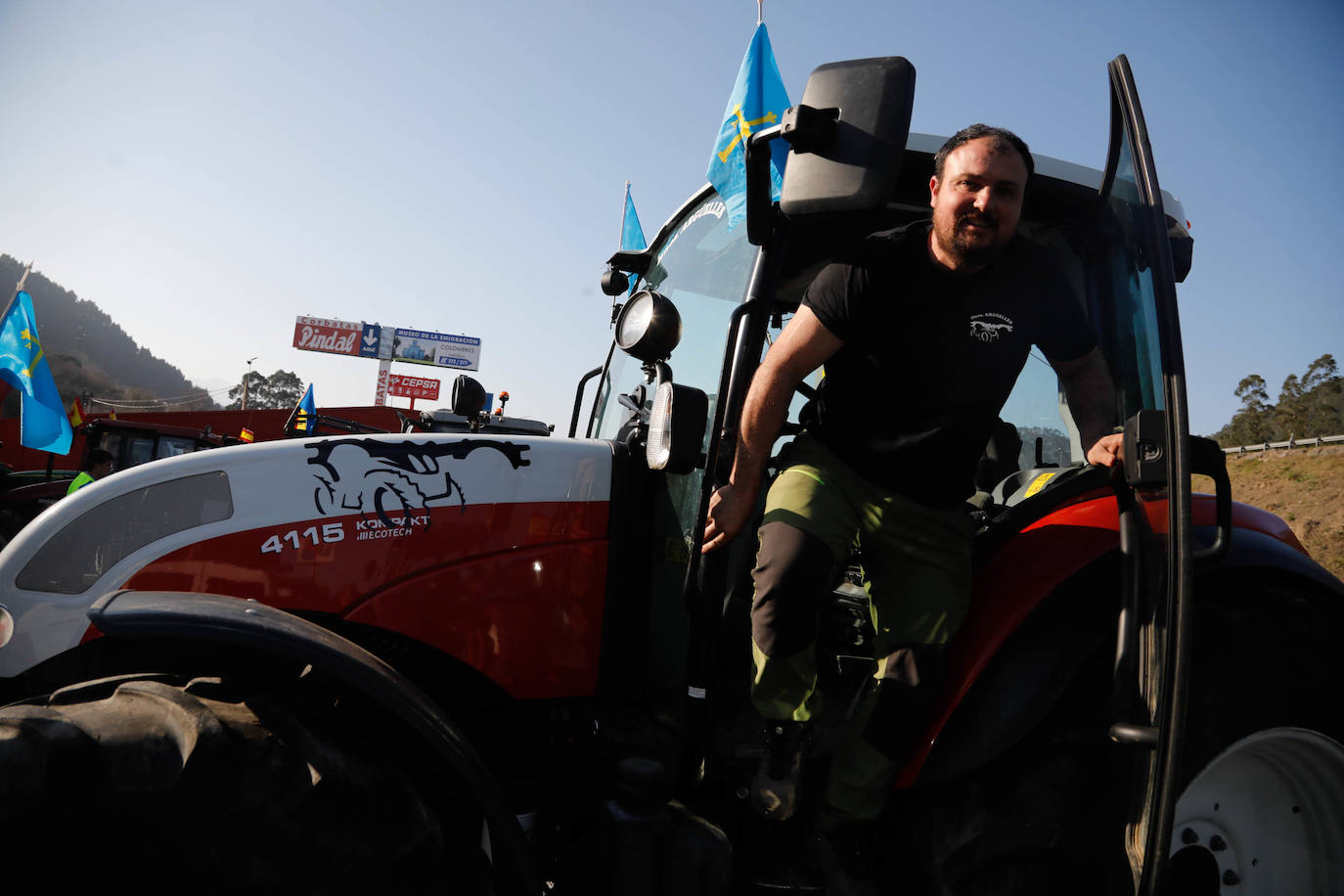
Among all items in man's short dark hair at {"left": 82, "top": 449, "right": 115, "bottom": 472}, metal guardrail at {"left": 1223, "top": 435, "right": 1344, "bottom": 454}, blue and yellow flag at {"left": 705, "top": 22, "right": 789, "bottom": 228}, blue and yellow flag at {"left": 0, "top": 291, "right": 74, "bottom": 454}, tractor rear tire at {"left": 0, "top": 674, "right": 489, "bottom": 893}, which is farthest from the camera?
metal guardrail at {"left": 1223, "top": 435, "right": 1344, "bottom": 454}

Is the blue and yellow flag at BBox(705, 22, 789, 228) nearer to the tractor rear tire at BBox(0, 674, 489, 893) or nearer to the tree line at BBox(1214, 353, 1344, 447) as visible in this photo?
the tractor rear tire at BBox(0, 674, 489, 893)

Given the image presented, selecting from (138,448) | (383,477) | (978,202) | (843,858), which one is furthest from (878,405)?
(138,448)

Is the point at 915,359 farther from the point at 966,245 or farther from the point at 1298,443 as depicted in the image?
the point at 1298,443

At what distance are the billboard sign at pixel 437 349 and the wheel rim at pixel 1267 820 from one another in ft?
162

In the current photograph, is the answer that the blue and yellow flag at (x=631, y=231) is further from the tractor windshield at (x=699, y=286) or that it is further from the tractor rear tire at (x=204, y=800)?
the tractor rear tire at (x=204, y=800)

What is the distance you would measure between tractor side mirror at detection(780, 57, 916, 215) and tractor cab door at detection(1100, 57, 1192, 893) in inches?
22.3

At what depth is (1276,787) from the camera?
6.73 feet

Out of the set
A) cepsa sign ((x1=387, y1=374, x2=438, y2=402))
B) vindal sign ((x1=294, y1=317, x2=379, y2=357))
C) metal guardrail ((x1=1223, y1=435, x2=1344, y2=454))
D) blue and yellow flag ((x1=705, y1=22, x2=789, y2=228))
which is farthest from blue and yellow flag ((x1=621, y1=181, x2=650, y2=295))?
vindal sign ((x1=294, y1=317, x2=379, y2=357))

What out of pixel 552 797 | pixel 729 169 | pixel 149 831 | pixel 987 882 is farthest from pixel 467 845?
pixel 729 169

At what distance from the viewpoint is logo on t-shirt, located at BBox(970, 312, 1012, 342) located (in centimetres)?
201

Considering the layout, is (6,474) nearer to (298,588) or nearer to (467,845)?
(298,588)

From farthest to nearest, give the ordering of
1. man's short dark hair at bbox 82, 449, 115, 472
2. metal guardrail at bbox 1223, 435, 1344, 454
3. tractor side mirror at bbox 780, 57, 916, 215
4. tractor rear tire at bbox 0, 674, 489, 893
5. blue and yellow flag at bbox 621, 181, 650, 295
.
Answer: metal guardrail at bbox 1223, 435, 1344, 454 → man's short dark hair at bbox 82, 449, 115, 472 → blue and yellow flag at bbox 621, 181, 650, 295 → tractor side mirror at bbox 780, 57, 916, 215 → tractor rear tire at bbox 0, 674, 489, 893

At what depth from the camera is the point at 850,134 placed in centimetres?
161

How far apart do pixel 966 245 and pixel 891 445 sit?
20.7 inches
